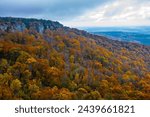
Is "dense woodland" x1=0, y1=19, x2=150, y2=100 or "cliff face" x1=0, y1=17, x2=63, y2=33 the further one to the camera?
"cliff face" x1=0, y1=17, x2=63, y2=33

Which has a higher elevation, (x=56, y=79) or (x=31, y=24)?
(x=31, y=24)

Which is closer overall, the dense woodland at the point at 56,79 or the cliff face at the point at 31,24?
the dense woodland at the point at 56,79

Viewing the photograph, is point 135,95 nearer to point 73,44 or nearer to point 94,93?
point 94,93

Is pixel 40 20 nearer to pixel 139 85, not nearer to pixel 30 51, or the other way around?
pixel 30 51

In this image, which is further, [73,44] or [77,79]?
[73,44]

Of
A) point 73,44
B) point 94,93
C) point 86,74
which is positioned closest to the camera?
point 94,93

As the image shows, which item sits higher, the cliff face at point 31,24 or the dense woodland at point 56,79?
the cliff face at point 31,24

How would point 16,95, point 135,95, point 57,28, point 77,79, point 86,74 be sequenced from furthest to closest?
point 57,28
point 86,74
point 77,79
point 135,95
point 16,95

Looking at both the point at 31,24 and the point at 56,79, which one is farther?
the point at 31,24

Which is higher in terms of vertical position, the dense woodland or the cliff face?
the cliff face

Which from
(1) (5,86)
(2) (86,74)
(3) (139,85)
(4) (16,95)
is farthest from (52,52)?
(4) (16,95)

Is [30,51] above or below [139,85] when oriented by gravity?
above
